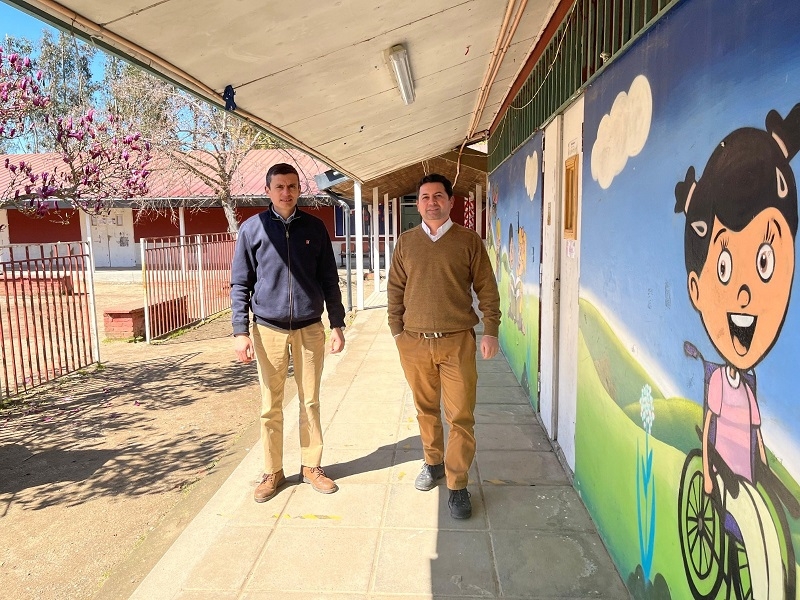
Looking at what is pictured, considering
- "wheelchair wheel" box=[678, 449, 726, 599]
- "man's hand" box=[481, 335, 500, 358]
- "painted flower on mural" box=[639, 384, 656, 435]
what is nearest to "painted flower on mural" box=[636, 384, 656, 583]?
"painted flower on mural" box=[639, 384, 656, 435]

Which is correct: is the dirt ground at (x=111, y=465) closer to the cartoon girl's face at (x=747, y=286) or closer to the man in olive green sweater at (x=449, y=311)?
the man in olive green sweater at (x=449, y=311)

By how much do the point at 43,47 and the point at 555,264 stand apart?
42664 millimetres

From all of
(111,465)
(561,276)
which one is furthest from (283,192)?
(111,465)

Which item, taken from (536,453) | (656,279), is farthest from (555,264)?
(656,279)

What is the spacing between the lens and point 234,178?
21.0 meters

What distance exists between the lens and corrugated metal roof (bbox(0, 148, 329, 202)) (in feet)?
62.5

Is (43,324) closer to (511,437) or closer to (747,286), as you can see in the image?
(511,437)

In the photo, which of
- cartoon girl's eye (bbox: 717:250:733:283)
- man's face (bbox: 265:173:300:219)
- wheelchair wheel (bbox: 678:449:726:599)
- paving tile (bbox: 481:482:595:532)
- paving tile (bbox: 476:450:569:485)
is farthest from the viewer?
paving tile (bbox: 476:450:569:485)

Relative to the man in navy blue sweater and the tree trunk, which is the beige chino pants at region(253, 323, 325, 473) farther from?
the tree trunk

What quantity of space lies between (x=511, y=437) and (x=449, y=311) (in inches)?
69.4

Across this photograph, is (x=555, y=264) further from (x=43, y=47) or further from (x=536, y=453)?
(x=43, y=47)

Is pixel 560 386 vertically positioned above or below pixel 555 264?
below

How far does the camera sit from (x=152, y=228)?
78.7 ft

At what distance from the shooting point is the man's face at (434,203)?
127 inches
